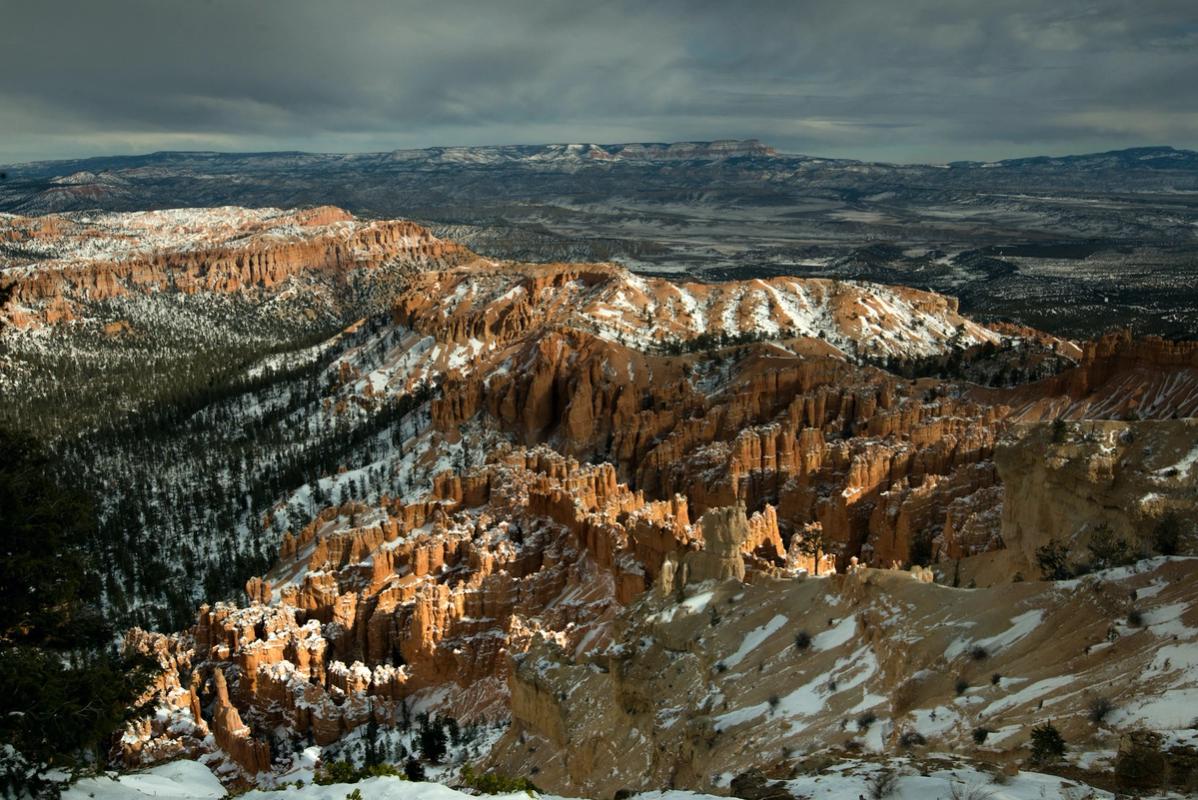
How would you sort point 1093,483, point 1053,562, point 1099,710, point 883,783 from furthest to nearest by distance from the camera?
point 1093,483, point 1053,562, point 1099,710, point 883,783

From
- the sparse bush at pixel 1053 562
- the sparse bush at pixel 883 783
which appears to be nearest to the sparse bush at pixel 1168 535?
the sparse bush at pixel 1053 562

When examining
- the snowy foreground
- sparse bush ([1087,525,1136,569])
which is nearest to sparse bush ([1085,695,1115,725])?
the snowy foreground

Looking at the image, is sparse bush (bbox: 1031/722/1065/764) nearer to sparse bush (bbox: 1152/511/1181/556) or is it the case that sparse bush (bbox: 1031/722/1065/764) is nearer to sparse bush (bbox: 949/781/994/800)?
sparse bush (bbox: 949/781/994/800)

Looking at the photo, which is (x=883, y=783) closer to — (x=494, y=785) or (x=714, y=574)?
(x=494, y=785)

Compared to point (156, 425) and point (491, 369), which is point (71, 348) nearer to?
point (156, 425)

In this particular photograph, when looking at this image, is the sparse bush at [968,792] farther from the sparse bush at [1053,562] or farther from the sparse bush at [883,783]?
the sparse bush at [1053,562]

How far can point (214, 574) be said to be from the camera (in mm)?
64750

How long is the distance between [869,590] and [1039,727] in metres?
7.66

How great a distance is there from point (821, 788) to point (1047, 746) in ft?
10.2

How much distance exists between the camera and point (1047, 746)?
484 inches

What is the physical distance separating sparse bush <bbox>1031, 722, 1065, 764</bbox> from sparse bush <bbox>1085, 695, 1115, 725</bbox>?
3.06 ft

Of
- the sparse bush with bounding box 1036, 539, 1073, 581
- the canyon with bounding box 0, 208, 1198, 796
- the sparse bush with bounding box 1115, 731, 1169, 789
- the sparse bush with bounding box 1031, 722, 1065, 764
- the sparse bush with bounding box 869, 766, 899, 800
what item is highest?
the sparse bush with bounding box 1115, 731, 1169, 789

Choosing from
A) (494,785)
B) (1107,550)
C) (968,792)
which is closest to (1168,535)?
(1107,550)

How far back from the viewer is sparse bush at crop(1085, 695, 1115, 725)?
12945 mm
